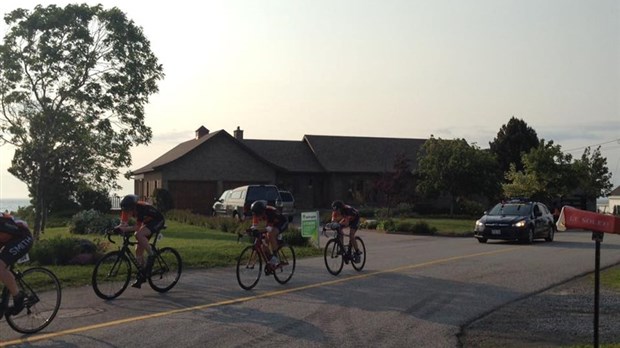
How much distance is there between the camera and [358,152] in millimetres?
53844

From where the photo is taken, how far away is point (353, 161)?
52.4m

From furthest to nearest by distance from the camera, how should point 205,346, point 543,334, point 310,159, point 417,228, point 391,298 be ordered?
1. point 310,159
2. point 417,228
3. point 391,298
4. point 543,334
5. point 205,346

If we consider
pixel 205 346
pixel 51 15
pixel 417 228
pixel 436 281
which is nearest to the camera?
pixel 205 346

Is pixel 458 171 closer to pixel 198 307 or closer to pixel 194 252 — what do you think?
pixel 194 252

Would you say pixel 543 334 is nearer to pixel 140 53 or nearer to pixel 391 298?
pixel 391 298

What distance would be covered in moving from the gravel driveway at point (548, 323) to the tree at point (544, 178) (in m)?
34.0

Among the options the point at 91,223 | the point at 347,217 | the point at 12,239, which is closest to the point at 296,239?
the point at 347,217

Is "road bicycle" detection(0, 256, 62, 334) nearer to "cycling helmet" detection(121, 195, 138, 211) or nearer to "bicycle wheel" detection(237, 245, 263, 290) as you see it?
"cycling helmet" detection(121, 195, 138, 211)

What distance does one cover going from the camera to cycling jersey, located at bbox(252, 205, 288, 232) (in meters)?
12.1

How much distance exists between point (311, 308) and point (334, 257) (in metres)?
4.12

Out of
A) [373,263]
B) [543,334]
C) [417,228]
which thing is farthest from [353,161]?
[543,334]

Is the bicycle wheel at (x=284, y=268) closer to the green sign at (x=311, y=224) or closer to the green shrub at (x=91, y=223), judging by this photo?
the green sign at (x=311, y=224)

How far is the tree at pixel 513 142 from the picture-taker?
6288 centimetres

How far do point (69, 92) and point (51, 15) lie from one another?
8.49 feet
